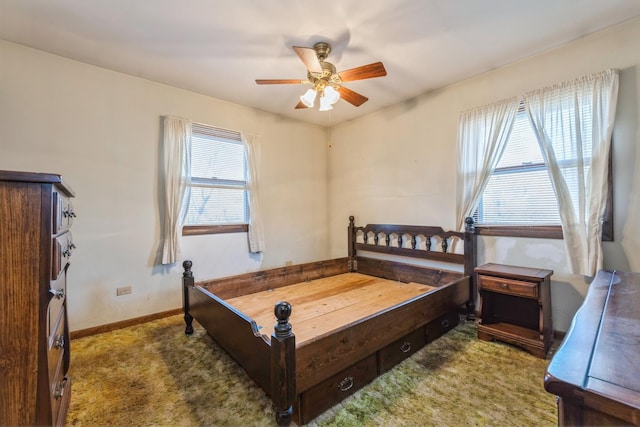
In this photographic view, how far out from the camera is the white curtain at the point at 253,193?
12.3 ft

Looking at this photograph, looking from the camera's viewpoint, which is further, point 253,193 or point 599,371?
point 253,193

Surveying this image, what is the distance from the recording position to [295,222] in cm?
437

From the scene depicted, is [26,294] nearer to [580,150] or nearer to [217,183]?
[217,183]

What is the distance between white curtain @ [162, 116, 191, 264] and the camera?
10.2 feet

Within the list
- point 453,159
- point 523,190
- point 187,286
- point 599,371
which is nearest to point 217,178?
point 187,286

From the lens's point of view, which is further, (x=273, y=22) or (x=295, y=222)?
(x=295, y=222)

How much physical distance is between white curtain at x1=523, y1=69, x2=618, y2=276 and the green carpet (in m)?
1.07

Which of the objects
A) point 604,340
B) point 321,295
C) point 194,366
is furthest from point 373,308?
point 604,340

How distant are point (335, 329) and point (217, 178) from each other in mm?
2682

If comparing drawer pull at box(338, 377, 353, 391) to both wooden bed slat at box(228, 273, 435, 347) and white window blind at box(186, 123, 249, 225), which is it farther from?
white window blind at box(186, 123, 249, 225)

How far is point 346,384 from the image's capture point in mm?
1768

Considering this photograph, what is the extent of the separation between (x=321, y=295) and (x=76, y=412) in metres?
2.00

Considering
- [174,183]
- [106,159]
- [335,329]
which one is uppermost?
[106,159]

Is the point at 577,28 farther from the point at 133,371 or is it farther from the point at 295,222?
the point at 133,371
